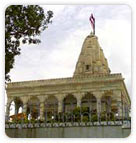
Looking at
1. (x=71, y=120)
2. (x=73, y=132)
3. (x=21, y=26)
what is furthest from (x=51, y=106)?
(x=73, y=132)

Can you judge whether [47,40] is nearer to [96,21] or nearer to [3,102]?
[96,21]

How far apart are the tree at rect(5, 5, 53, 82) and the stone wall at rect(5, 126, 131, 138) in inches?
44.6

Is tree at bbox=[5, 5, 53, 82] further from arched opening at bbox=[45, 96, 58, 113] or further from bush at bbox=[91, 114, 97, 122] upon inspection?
bush at bbox=[91, 114, 97, 122]

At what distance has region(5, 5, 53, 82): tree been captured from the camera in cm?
648

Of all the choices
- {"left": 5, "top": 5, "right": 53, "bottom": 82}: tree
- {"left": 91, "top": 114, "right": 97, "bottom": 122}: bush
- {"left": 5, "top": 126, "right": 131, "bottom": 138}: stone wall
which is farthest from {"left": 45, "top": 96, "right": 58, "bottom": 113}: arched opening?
{"left": 5, "top": 5, "right": 53, "bottom": 82}: tree

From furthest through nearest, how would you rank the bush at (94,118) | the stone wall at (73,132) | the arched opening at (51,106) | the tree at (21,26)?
the arched opening at (51,106), the tree at (21,26), the bush at (94,118), the stone wall at (73,132)

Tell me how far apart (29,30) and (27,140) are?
2.15m

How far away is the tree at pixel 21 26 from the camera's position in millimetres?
6477

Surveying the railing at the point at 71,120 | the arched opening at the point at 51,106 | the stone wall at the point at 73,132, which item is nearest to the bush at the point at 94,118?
the railing at the point at 71,120

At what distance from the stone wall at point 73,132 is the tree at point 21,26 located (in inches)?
44.6

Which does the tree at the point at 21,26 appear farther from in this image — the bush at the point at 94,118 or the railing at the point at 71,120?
the bush at the point at 94,118

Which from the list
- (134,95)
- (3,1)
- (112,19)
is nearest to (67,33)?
(112,19)

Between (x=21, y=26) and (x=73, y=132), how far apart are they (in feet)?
7.44

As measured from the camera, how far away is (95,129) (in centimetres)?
598
